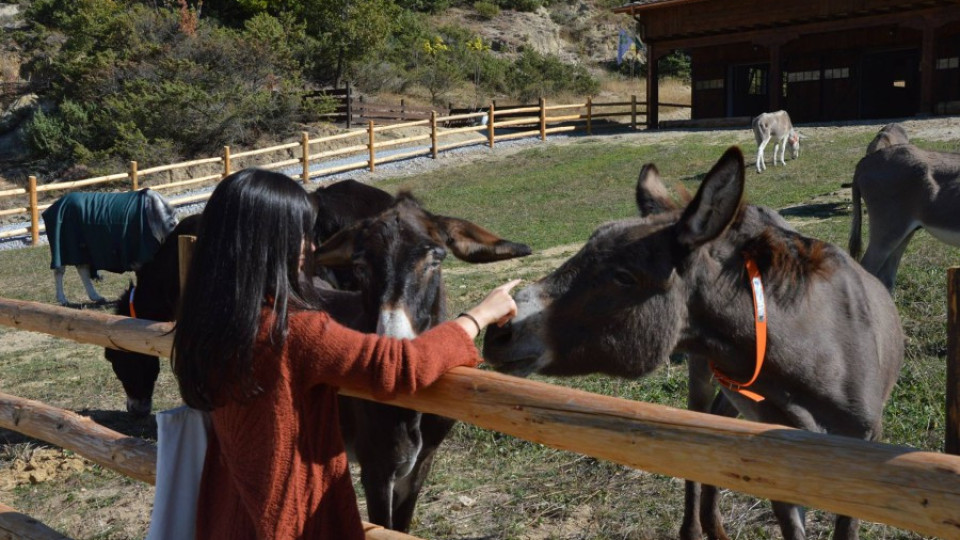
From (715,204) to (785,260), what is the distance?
1.99 feet

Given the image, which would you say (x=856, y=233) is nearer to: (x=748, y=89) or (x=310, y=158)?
(x=310, y=158)

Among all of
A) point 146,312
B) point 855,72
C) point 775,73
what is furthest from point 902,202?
point 855,72

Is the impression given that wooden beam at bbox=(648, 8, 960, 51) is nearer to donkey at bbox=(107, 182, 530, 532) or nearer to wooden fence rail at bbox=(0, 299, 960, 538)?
donkey at bbox=(107, 182, 530, 532)

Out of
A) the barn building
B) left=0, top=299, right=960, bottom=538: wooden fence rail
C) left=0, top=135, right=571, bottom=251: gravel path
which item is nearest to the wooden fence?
left=0, top=135, right=571, bottom=251: gravel path

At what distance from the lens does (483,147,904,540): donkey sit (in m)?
2.89

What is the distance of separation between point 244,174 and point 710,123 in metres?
28.6

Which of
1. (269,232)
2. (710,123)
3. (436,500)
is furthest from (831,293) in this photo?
(710,123)

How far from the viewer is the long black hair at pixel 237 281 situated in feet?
7.57

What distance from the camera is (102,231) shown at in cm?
1251

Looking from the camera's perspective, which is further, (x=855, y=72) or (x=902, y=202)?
(x=855, y=72)

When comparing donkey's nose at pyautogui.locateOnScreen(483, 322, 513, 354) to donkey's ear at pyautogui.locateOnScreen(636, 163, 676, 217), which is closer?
donkey's nose at pyautogui.locateOnScreen(483, 322, 513, 354)

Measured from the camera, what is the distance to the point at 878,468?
173cm

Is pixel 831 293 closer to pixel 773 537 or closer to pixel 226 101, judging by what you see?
pixel 773 537

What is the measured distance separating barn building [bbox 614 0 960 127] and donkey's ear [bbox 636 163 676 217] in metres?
24.7
